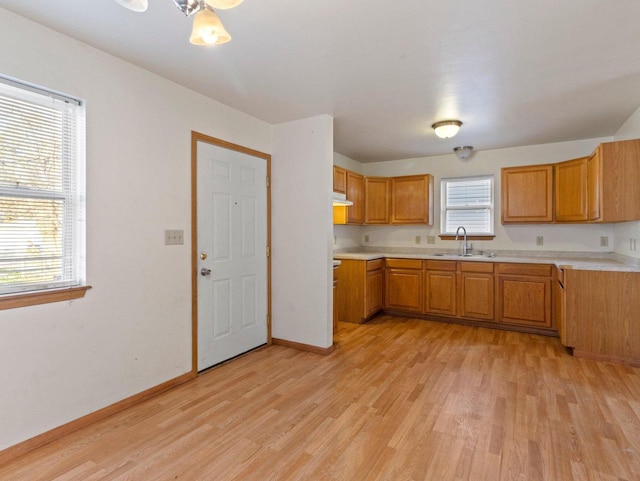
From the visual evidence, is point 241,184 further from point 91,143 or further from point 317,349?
point 317,349

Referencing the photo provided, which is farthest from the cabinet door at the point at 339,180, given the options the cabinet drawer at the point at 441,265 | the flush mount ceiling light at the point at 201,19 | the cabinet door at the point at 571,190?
the flush mount ceiling light at the point at 201,19

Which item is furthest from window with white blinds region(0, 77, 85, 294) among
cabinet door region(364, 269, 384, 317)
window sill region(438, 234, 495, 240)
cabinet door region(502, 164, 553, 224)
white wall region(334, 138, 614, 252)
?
cabinet door region(502, 164, 553, 224)

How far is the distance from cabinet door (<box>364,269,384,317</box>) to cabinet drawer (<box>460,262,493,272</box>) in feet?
3.56

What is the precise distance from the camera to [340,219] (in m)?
4.92

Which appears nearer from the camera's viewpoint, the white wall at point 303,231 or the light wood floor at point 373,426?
the light wood floor at point 373,426

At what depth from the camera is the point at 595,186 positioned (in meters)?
3.52

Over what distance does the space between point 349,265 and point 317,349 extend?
1423 millimetres

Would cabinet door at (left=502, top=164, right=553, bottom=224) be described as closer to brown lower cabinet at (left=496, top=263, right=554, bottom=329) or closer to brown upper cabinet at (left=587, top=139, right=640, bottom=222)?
brown lower cabinet at (left=496, top=263, right=554, bottom=329)

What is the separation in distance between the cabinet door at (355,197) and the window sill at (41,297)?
11.2ft

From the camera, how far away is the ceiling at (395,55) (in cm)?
187

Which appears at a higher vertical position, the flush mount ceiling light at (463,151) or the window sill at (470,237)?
the flush mount ceiling light at (463,151)

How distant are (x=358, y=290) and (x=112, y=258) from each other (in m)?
2.98

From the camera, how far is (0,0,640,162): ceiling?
187 centimetres

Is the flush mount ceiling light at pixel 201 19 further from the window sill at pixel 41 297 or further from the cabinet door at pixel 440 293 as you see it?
the cabinet door at pixel 440 293
